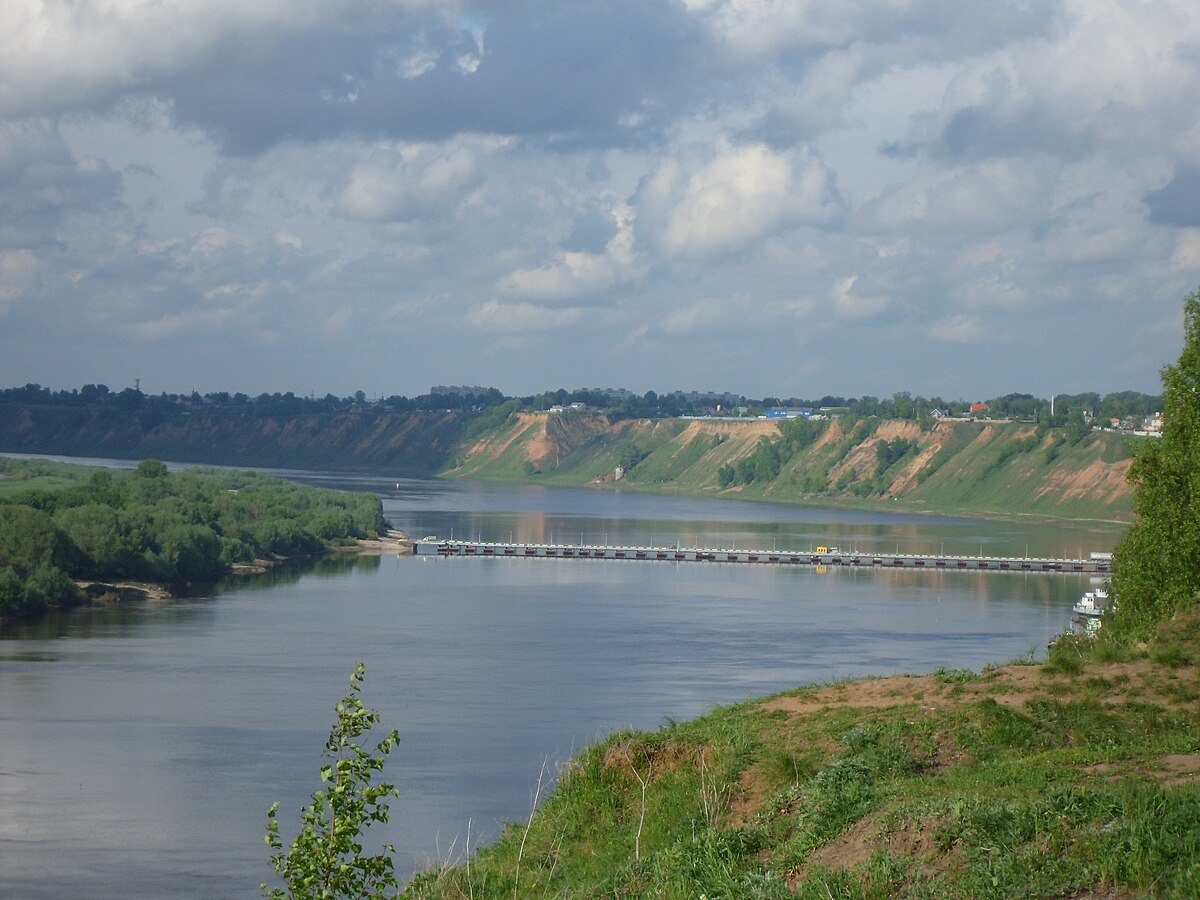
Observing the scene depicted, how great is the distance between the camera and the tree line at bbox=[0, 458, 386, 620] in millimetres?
50469

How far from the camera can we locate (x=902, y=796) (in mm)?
8180

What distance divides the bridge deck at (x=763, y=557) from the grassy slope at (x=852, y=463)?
10.9 metres

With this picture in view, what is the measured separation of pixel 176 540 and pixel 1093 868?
182ft

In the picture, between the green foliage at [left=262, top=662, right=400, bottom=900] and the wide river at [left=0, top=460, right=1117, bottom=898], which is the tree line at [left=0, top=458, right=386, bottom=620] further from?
the green foliage at [left=262, top=662, right=400, bottom=900]

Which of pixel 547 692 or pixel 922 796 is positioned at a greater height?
pixel 922 796

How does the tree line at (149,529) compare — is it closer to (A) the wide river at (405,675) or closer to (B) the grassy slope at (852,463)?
(A) the wide river at (405,675)

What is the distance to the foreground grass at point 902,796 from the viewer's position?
672cm

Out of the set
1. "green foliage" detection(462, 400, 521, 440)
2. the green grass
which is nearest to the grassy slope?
"green foliage" detection(462, 400, 521, 440)

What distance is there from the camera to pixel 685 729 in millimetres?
12727

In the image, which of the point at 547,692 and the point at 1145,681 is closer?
the point at 1145,681

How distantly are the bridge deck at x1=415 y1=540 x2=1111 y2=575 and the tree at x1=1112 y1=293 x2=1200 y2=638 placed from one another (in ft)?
154

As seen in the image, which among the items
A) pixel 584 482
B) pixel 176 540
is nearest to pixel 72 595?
pixel 176 540

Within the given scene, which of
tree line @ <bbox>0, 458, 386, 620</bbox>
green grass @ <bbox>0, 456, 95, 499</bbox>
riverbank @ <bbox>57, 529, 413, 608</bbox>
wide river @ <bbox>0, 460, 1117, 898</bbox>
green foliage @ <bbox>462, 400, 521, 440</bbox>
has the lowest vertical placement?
wide river @ <bbox>0, 460, 1117, 898</bbox>

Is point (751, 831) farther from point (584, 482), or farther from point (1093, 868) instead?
point (584, 482)
